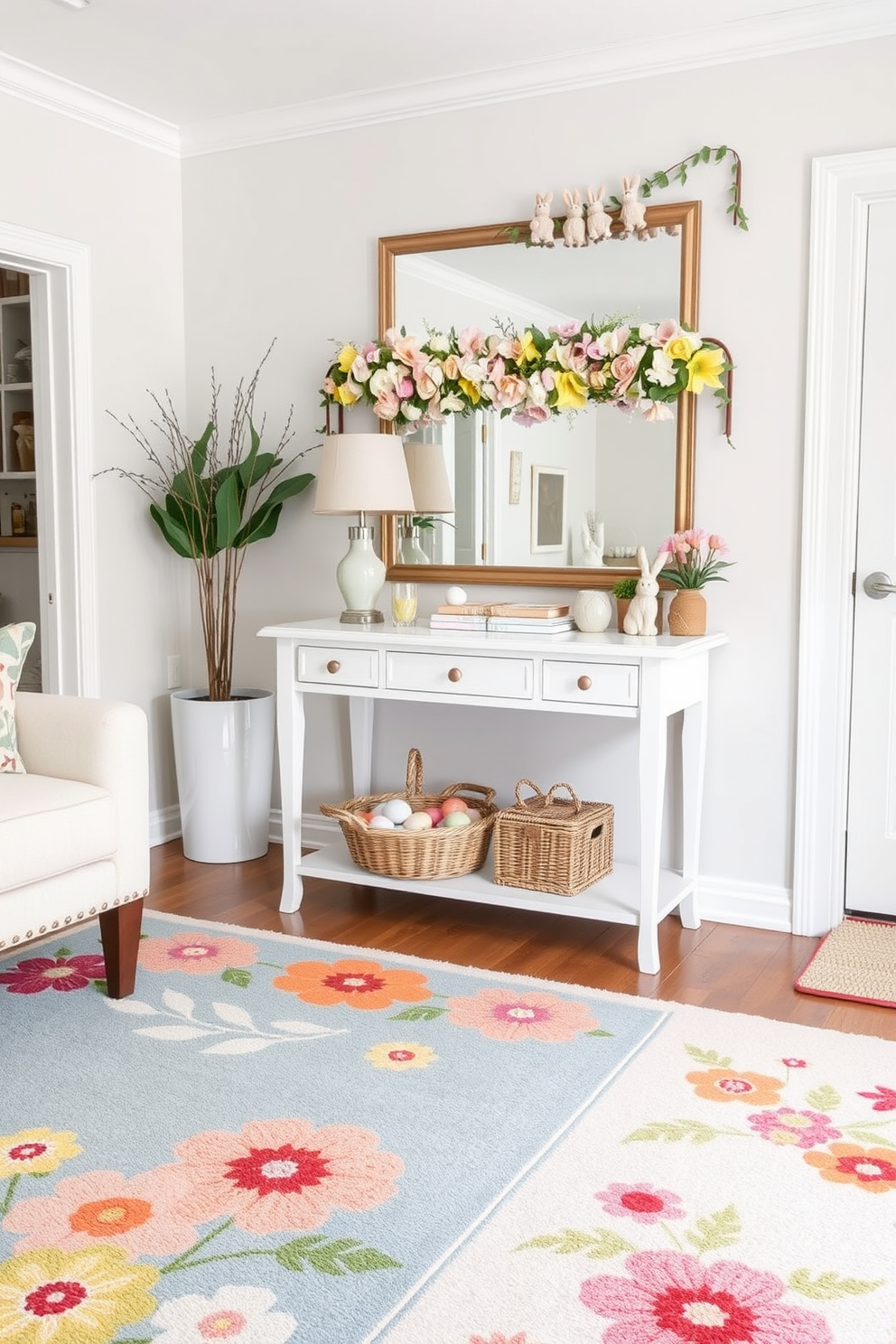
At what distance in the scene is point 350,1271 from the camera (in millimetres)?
1770

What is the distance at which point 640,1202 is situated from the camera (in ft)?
6.45

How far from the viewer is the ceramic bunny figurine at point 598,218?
11.2 ft

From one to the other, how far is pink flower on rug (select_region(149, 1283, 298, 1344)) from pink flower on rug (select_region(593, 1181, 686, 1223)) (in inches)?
22.3

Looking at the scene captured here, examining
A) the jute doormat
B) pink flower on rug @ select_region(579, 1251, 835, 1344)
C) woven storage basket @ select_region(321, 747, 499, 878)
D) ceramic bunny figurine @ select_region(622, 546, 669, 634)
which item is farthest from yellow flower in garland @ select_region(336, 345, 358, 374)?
pink flower on rug @ select_region(579, 1251, 835, 1344)

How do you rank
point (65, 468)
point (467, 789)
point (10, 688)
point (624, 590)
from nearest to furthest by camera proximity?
1. point (10, 688)
2. point (624, 590)
3. point (467, 789)
4. point (65, 468)

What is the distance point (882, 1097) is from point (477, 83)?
2993 millimetres

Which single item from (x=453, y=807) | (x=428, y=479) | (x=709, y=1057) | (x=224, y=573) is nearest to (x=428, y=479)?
(x=428, y=479)

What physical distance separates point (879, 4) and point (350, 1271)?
3.12m

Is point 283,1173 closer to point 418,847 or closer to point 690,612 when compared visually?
point 418,847

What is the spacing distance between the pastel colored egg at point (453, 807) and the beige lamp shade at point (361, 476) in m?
0.88

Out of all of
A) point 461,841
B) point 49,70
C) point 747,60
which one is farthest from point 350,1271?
point 49,70

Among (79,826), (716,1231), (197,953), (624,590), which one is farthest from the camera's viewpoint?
(624,590)

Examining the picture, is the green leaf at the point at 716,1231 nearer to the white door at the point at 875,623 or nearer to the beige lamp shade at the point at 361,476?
the white door at the point at 875,623

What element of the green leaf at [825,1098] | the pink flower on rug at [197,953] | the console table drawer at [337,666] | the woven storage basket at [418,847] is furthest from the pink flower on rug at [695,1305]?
the console table drawer at [337,666]
